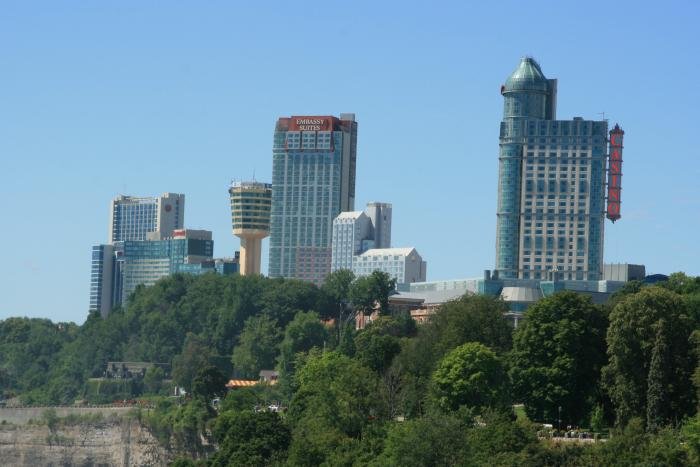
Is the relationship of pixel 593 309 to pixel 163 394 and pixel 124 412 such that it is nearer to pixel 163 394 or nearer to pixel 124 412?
pixel 124 412

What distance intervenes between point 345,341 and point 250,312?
49.2 m

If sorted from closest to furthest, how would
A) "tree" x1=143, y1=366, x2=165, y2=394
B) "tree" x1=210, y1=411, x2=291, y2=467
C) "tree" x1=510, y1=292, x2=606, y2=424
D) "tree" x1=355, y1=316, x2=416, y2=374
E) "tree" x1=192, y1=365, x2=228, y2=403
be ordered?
A: "tree" x1=510, y1=292, x2=606, y2=424 < "tree" x1=210, y1=411, x2=291, y2=467 < "tree" x1=355, y1=316, x2=416, y2=374 < "tree" x1=192, y1=365, x2=228, y2=403 < "tree" x1=143, y1=366, x2=165, y2=394

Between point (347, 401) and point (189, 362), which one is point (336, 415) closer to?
point (347, 401)

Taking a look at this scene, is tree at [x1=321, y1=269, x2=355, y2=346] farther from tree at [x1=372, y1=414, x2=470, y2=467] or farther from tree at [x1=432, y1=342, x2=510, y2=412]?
tree at [x1=372, y1=414, x2=470, y2=467]

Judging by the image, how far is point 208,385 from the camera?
151500mm

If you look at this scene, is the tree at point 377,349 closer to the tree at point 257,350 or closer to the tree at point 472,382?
the tree at point 472,382

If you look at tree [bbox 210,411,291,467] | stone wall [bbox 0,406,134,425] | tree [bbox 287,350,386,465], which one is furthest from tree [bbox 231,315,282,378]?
tree [bbox 287,350,386,465]

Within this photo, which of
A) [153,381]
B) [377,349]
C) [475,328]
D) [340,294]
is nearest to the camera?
[475,328]

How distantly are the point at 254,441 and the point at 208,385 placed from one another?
43.5m

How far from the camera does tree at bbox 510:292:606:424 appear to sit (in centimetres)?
10019

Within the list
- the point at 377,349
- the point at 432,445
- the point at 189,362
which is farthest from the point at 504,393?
the point at 189,362

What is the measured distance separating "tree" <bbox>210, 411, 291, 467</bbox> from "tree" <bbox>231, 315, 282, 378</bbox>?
221ft

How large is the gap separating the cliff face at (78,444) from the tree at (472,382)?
2646 inches

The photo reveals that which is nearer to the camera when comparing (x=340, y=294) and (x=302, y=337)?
(x=302, y=337)
